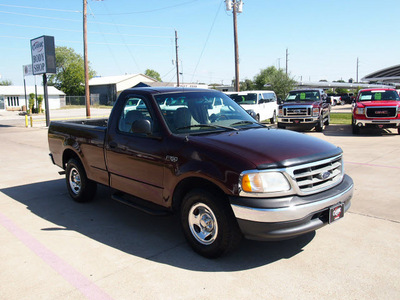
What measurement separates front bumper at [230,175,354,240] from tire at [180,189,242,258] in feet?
0.52

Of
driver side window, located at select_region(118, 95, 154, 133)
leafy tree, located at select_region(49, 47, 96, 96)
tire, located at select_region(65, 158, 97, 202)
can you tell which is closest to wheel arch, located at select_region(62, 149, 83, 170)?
tire, located at select_region(65, 158, 97, 202)

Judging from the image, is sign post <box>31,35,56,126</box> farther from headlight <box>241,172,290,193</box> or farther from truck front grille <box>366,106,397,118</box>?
headlight <box>241,172,290,193</box>

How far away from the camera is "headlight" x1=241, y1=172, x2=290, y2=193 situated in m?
3.38

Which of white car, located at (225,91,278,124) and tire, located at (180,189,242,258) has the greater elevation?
white car, located at (225,91,278,124)

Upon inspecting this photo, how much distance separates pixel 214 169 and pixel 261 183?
49 cm

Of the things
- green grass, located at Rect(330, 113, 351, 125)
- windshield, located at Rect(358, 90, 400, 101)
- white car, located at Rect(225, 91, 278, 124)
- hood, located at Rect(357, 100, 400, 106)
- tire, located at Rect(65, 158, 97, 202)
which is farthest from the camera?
green grass, located at Rect(330, 113, 351, 125)

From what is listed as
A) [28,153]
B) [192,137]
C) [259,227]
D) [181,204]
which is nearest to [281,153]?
[259,227]

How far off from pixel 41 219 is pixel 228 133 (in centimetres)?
317

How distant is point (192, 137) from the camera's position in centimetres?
400

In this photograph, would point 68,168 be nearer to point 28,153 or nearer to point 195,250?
point 195,250

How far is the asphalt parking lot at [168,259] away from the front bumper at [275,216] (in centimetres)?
46

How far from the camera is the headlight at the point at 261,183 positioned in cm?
338

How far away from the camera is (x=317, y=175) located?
3.68 m

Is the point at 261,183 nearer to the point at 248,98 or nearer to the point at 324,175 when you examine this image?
the point at 324,175
